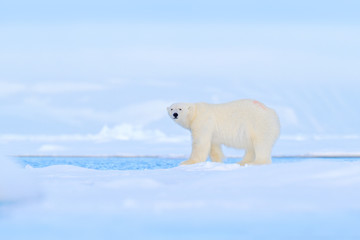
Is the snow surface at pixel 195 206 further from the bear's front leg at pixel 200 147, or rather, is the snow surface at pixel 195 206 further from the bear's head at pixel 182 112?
the bear's head at pixel 182 112

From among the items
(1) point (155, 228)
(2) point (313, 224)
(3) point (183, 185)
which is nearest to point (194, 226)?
(1) point (155, 228)

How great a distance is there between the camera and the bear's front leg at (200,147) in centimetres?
928

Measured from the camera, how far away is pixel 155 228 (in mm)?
3717

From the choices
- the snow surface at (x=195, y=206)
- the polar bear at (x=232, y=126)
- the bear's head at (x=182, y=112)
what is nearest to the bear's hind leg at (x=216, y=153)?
→ the polar bear at (x=232, y=126)

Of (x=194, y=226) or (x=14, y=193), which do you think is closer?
(x=194, y=226)

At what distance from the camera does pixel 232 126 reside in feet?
30.5

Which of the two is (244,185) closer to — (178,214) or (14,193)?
(178,214)

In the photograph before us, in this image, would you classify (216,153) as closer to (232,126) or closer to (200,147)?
(200,147)

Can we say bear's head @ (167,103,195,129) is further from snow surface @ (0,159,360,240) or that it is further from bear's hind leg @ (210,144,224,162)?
snow surface @ (0,159,360,240)

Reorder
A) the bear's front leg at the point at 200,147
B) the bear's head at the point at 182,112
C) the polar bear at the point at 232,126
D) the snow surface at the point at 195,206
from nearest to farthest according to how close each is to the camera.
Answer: the snow surface at the point at 195,206
the polar bear at the point at 232,126
the bear's front leg at the point at 200,147
the bear's head at the point at 182,112

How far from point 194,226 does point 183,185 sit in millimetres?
1459

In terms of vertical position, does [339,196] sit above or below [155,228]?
above

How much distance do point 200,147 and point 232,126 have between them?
0.65 meters

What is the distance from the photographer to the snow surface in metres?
3.63
